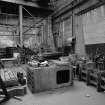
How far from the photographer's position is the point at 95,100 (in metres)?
2.00

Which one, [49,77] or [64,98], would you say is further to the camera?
[49,77]

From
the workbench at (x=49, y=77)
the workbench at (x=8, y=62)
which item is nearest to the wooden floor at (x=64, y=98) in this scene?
the workbench at (x=49, y=77)

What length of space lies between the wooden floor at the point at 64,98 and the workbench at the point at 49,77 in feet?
0.41

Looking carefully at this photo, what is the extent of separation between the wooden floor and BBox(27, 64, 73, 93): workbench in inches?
5.0

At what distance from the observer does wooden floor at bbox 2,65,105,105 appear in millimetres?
1955

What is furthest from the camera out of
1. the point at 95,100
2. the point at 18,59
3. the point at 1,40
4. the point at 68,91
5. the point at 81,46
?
the point at 1,40

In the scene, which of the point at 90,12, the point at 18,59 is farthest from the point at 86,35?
the point at 18,59

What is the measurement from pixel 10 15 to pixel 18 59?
2858 millimetres

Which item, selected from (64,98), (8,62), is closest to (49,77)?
(64,98)

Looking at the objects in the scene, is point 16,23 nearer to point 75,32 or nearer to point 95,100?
point 75,32

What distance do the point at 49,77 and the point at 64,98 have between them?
56 centimetres

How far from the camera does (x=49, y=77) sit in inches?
97.4

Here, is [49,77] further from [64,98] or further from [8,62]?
[8,62]

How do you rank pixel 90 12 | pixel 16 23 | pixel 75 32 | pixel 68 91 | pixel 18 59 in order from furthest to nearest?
pixel 16 23
pixel 18 59
pixel 75 32
pixel 90 12
pixel 68 91
